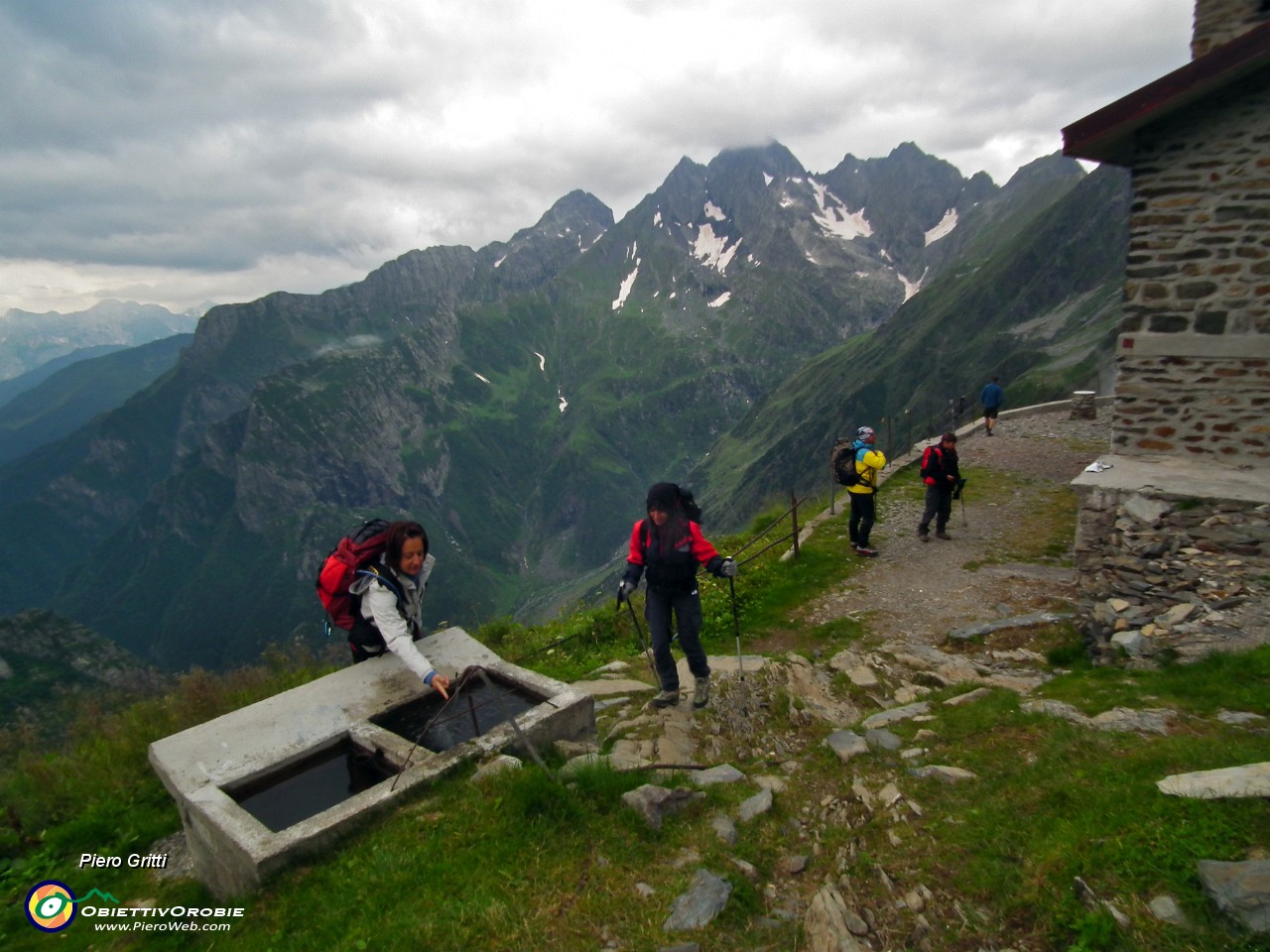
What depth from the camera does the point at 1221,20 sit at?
1066cm

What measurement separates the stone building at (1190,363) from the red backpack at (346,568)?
868 cm

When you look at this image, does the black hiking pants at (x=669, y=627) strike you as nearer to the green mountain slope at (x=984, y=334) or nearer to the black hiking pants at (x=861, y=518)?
the black hiking pants at (x=861, y=518)

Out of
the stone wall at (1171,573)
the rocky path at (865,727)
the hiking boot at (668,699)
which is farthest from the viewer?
the hiking boot at (668,699)

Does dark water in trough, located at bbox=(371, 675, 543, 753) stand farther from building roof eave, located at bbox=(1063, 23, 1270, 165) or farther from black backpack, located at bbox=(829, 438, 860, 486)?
building roof eave, located at bbox=(1063, 23, 1270, 165)

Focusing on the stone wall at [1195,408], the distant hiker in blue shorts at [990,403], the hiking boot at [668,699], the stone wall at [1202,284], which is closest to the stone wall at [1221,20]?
the stone wall at [1202,284]

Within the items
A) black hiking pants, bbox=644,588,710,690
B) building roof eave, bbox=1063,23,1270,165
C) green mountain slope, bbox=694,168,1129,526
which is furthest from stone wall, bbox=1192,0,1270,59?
green mountain slope, bbox=694,168,1129,526

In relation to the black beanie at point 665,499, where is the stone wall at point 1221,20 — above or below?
above

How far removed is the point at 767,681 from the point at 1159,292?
8.21m

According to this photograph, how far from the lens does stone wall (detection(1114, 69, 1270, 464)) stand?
29.8 ft

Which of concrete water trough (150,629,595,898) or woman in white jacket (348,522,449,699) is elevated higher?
woman in white jacket (348,522,449,699)

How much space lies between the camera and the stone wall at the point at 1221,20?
409 inches

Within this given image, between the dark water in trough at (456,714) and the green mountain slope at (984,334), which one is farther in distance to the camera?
the green mountain slope at (984,334)

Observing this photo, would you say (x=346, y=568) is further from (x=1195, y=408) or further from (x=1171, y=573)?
(x=1195, y=408)

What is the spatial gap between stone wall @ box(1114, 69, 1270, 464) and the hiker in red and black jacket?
7.53 m
